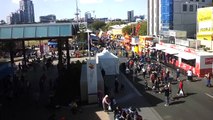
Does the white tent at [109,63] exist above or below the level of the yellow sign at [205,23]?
below

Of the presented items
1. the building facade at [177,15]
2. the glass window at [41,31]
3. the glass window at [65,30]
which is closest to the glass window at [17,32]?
the glass window at [41,31]

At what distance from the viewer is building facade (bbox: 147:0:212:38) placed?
229 feet

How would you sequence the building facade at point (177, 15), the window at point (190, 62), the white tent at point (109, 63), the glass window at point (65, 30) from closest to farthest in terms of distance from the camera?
the glass window at point (65, 30), the window at point (190, 62), the white tent at point (109, 63), the building facade at point (177, 15)

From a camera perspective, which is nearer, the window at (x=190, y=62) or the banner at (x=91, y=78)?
the banner at (x=91, y=78)

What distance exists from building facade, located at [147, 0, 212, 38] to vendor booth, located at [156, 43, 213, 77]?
28.0 meters

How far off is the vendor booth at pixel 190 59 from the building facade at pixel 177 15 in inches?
1104

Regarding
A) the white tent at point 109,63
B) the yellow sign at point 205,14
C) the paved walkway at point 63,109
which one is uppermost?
the yellow sign at point 205,14

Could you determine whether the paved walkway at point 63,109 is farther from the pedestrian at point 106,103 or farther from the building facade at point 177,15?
the building facade at point 177,15

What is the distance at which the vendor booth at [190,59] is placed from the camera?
31.6 m

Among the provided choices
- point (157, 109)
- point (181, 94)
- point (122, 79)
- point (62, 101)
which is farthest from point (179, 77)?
point (62, 101)

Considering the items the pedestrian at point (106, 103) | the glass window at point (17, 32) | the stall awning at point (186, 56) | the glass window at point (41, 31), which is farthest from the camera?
the stall awning at point (186, 56)

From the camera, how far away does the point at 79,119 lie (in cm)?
1945

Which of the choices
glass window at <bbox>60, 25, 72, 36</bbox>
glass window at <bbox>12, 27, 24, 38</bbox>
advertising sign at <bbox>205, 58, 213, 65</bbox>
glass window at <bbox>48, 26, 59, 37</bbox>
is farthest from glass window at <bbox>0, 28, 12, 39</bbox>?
advertising sign at <bbox>205, 58, 213, 65</bbox>

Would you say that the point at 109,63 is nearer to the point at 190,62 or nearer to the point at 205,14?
the point at 190,62
